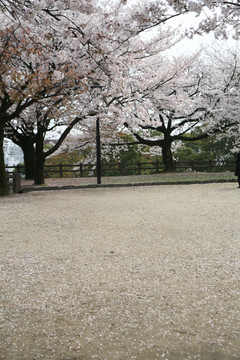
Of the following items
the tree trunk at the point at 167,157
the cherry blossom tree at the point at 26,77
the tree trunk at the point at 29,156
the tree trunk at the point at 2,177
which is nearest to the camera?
the cherry blossom tree at the point at 26,77

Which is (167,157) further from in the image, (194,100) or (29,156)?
(29,156)

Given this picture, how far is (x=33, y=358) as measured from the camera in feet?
8.56

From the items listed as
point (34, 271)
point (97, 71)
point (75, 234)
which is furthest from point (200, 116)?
point (34, 271)

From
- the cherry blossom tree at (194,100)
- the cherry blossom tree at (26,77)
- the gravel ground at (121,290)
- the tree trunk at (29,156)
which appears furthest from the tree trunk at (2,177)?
the cherry blossom tree at (194,100)

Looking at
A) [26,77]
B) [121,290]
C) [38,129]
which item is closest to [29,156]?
[38,129]

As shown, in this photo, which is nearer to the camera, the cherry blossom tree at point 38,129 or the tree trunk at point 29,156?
the cherry blossom tree at point 38,129

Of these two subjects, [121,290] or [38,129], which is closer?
[121,290]

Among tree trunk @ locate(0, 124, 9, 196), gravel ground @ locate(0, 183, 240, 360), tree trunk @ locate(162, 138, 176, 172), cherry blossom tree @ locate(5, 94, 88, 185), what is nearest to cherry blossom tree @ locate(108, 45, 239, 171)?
tree trunk @ locate(162, 138, 176, 172)

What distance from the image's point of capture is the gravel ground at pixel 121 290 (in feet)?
9.11

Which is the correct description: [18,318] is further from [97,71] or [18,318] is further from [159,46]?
[159,46]

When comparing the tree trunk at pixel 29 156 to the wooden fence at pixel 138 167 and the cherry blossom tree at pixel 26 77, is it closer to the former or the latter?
the wooden fence at pixel 138 167

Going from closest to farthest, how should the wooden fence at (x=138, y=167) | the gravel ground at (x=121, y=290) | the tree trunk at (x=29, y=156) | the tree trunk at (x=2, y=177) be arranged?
the gravel ground at (x=121, y=290)
the tree trunk at (x=2, y=177)
the tree trunk at (x=29, y=156)
the wooden fence at (x=138, y=167)

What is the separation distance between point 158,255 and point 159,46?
17.0 metres

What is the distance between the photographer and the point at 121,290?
3.90 meters
